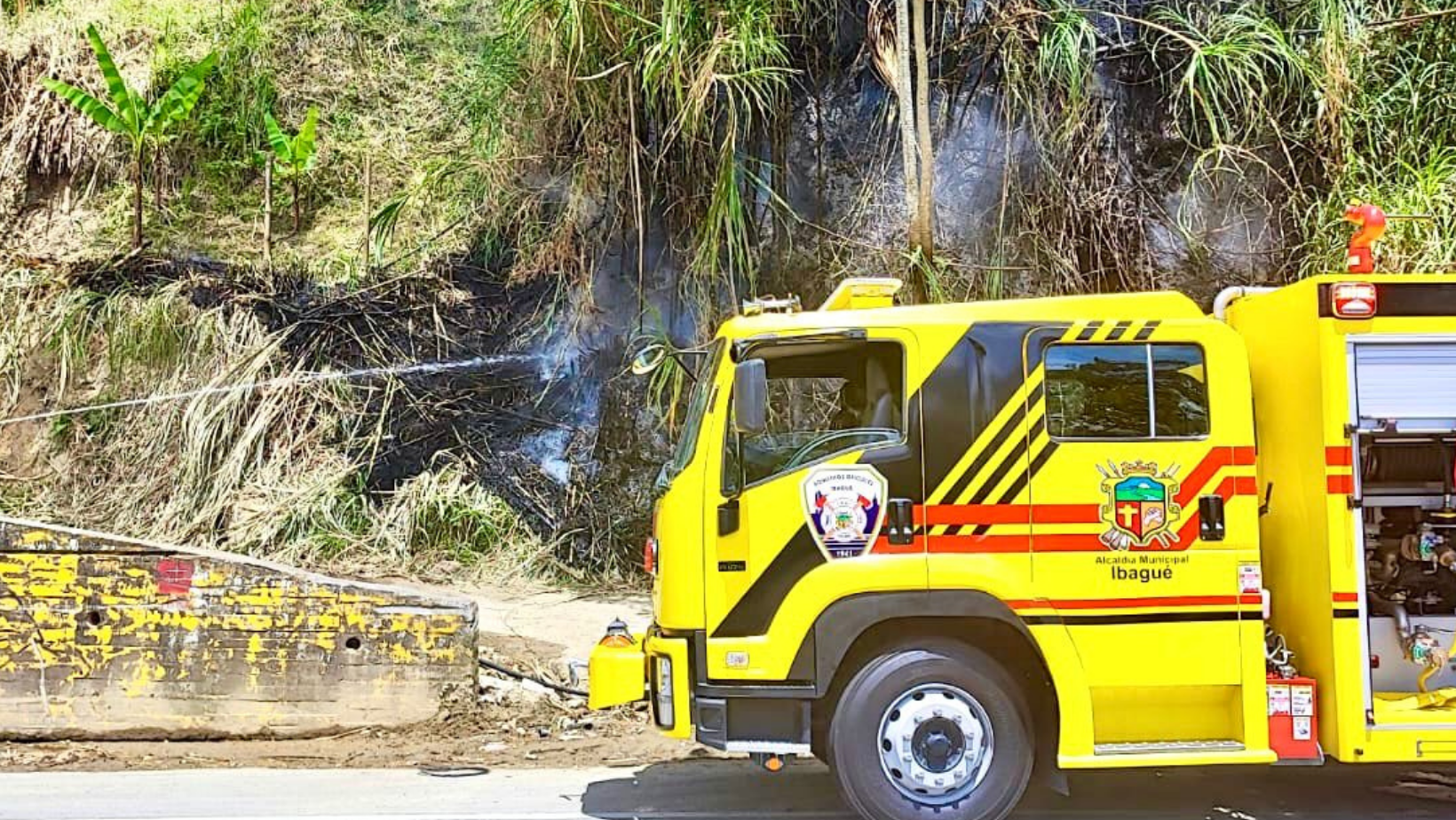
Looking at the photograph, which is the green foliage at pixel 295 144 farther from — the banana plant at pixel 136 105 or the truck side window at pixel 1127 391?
the truck side window at pixel 1127 391

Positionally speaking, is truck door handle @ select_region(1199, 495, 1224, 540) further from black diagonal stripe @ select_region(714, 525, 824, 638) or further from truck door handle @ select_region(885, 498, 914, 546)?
black diagonal stripe @ select_region(714, 525, 824, 638)

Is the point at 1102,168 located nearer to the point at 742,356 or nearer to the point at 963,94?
the point at 963,94

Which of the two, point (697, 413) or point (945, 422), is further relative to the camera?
point (697, 413)

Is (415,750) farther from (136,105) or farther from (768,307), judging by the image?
(136,105)

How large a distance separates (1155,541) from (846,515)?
142 centimetres

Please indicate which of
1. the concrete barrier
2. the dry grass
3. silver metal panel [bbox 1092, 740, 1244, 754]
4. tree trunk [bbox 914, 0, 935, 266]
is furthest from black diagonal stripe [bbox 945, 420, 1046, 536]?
the dry grass

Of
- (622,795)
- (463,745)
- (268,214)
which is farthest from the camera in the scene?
(268,214)

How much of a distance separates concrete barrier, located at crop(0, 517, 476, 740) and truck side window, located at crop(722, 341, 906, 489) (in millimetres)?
3458

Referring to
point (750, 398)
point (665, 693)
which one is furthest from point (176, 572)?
point (750, 398)

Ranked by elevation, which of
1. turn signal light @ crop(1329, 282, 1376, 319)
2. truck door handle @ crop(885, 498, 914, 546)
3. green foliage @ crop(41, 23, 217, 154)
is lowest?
truck door handle @ crop(885, 498, 914, 546)

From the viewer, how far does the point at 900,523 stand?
19.5 ft

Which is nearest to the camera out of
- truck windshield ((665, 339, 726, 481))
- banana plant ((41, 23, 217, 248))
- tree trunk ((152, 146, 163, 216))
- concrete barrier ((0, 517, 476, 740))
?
truck windshield ((665, 339, 726, 481))

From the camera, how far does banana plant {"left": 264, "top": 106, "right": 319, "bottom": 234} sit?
14.7m

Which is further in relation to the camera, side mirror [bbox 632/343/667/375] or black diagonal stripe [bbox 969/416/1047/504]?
side mirror [bbox 632/343/667/375]
